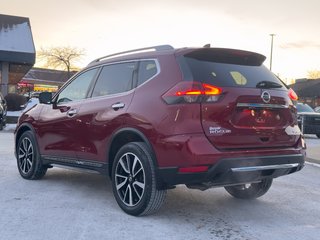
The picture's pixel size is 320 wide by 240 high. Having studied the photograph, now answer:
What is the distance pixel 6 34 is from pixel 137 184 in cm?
2715

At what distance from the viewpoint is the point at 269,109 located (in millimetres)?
4977

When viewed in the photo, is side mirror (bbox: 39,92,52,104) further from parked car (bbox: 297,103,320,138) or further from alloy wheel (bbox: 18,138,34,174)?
parked car (bbox: 297,103,320,138)

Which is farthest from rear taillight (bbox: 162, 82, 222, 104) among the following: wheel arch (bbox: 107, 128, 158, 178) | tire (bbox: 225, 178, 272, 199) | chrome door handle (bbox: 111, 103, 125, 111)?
tire (bbox: 225, 178, 272, 199)

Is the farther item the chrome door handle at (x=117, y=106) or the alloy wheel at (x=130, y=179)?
the chrome door handle at (x=117, y=106)

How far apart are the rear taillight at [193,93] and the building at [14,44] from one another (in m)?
25.8

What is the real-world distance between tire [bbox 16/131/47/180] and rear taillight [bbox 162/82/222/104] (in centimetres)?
315

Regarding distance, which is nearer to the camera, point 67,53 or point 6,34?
point 6,34

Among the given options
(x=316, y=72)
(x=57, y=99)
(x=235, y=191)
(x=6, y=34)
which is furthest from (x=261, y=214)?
(x=316, y=72)

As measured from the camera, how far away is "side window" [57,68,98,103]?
20.3 feet

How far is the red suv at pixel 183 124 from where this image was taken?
4543 millimetres

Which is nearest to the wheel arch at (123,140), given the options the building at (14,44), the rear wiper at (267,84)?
the rear wiper at (267,84)

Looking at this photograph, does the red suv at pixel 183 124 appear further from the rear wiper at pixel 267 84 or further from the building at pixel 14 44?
the building at pixel 14 44

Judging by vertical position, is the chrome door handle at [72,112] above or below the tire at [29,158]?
above

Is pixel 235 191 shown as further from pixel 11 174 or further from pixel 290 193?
pixel 11 174
